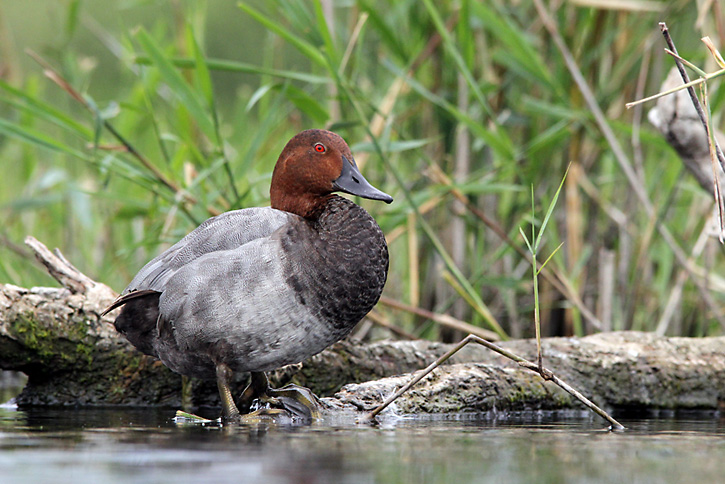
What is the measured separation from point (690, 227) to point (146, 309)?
284 cm

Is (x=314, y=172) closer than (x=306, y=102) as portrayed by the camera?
Yes

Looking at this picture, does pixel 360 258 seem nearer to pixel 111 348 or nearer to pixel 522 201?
pixel 111 348

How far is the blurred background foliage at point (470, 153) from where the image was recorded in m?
3.76

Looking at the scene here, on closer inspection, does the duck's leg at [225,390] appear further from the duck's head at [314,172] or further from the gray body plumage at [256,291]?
the duck's head at [314,172]

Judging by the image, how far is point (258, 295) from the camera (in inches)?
107

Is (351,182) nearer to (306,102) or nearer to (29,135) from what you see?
(306,102)

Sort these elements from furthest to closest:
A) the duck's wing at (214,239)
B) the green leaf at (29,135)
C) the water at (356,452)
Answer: the green leaf at (29,135) → the duck's wing at (214,239) → the water at (356,452)

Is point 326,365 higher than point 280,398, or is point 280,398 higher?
point 326,365

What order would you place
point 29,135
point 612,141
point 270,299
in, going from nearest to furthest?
point 270,299 → point 29,135 → point 612,141

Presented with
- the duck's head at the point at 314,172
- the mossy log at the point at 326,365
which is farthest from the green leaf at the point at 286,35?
the mossy log at the point at 326,365

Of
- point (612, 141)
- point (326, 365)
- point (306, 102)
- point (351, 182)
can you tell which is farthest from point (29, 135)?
point (612, 141)

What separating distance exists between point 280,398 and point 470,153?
6.86ft

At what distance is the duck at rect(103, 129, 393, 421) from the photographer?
8.95ft

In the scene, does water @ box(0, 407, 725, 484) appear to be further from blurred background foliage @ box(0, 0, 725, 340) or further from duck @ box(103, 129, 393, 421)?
blurred background foliage @ box(0, 0, 725, 340)
